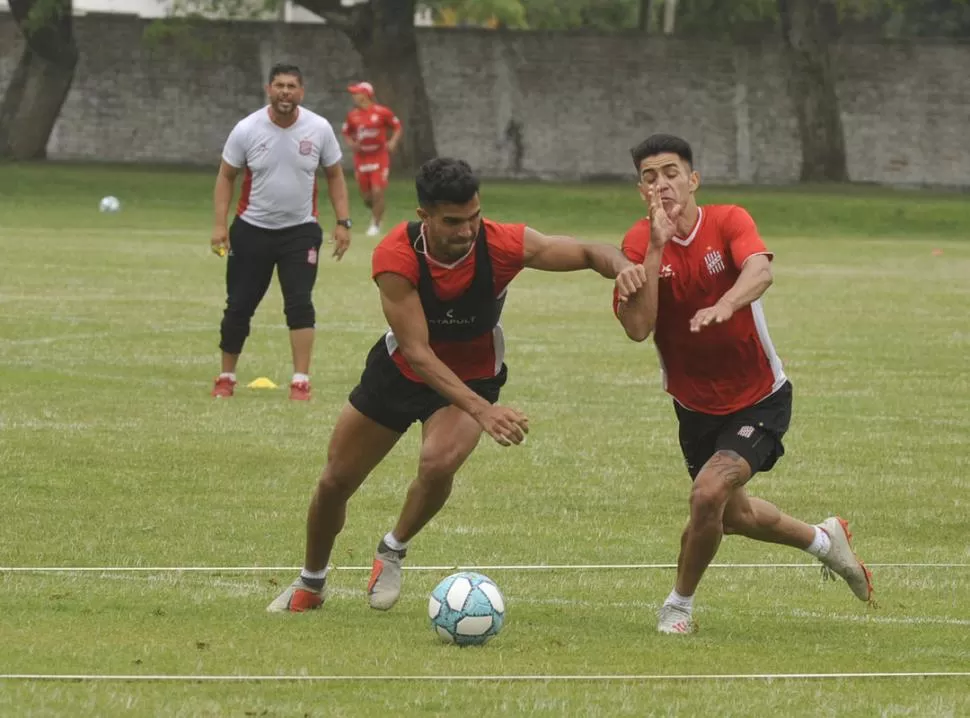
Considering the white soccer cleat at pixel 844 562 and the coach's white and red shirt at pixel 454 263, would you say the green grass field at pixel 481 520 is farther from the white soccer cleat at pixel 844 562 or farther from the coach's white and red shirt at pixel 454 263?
the coach's white and red shirt at pixel 454 263

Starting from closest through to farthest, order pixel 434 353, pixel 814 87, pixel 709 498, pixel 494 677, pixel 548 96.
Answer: pixel 494 677 → pixel 709 498 → pixel 434 353 → pixel 814 87 → pixel 548 96

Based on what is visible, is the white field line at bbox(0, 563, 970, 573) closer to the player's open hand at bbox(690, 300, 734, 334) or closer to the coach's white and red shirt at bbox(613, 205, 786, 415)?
the coach's white and red shirt at bbox(613, 205, 786, 415)

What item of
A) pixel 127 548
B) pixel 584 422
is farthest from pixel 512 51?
pixel 127 548

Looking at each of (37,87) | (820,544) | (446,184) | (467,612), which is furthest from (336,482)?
(37,87)

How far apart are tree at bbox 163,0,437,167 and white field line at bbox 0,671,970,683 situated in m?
39.4

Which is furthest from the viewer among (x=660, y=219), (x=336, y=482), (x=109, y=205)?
(x=109, y=205)

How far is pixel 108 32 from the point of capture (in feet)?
164

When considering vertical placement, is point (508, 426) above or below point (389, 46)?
above

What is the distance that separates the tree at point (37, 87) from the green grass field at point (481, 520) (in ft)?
83.5

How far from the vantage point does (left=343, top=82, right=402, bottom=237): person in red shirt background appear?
32.3 metres

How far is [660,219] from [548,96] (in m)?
43.5

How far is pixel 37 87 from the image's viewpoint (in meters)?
48.2

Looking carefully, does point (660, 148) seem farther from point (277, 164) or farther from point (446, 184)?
point (277, 164)

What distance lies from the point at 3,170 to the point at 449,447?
38.2m
